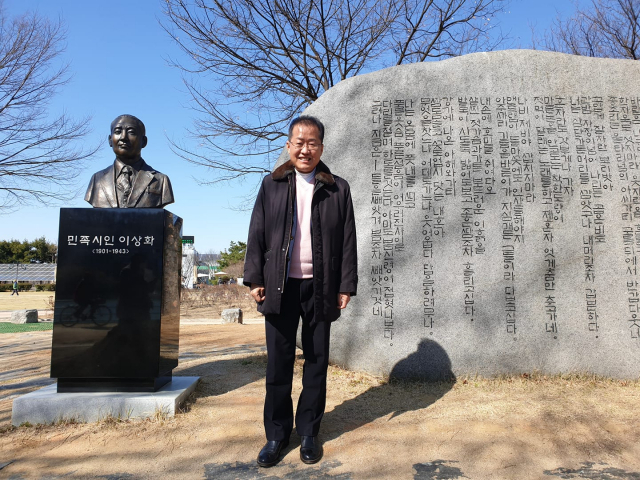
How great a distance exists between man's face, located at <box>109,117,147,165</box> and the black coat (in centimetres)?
143

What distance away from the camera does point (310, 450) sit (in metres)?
2.45

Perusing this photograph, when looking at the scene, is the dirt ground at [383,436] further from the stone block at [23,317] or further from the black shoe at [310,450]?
the stone block at [23,317]

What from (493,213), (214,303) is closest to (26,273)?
(214,303)

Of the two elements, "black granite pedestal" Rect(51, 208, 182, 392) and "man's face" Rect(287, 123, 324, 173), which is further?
"black granite pedestal" Rect(51, 208, 182, 392)

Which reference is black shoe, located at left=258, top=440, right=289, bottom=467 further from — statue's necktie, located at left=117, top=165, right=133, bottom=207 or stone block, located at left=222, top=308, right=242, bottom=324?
stone block, located at left=222, top=308, right=242, bottom=324

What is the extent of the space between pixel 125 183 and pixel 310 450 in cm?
236

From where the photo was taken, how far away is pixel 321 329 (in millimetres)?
2582

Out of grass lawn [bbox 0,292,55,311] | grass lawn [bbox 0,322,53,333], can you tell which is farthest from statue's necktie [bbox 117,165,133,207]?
grass lawn [bbox 0,292,55,311]

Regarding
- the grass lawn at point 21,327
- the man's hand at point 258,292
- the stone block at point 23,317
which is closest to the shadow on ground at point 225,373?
the man's hand at point 258,292

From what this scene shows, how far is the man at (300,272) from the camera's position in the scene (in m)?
2.51

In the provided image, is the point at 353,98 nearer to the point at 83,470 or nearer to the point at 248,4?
the point at 83,470

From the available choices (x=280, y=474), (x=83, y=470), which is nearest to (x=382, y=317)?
(x=280, y=474)

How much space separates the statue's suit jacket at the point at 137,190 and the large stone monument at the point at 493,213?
1.64 metres

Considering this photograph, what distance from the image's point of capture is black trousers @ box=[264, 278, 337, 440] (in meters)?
2.54
